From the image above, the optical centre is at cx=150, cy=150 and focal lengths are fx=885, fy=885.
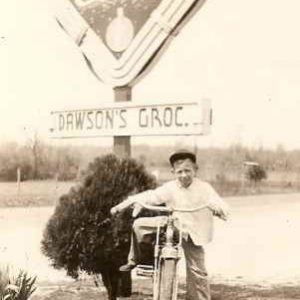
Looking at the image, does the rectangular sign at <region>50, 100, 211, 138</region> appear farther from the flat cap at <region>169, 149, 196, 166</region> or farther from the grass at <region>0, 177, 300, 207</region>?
the grass at <region>0, 177, 300, 207</region>

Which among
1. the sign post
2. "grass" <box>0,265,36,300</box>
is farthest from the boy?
"grass" <box>0,265,36,300</box>

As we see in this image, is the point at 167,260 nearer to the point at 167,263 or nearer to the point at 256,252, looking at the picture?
the point at 167,263

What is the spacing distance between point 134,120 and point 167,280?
98 centimetres

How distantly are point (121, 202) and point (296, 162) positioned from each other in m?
1.08

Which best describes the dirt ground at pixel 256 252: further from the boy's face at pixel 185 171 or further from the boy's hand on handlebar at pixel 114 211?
the boy's hand on handlebar at pixel 114 211

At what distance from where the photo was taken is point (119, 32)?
16.6ft

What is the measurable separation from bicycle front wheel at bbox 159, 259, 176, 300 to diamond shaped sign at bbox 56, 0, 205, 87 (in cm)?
112

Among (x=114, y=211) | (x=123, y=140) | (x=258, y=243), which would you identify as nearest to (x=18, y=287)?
(x=114, y=211)

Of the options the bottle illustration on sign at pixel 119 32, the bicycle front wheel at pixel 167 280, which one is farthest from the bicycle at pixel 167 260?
the bottle illustration on sign at pixel 119 32

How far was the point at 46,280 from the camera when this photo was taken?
5426 millimetres

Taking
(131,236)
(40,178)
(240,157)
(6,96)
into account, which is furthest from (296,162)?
(6,96)

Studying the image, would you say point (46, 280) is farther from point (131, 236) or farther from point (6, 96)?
point (6, 96)

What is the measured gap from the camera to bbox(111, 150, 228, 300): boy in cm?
459

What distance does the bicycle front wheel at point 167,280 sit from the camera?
4.49 m
